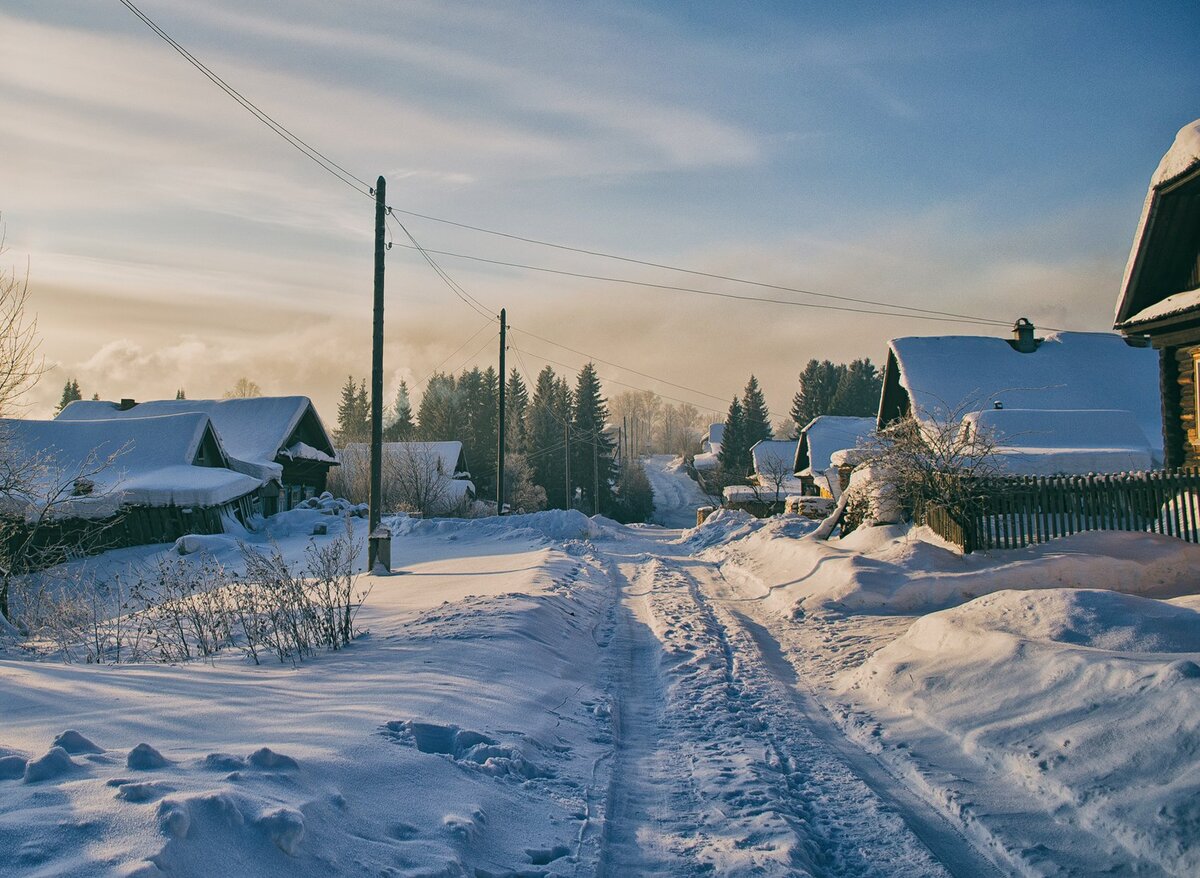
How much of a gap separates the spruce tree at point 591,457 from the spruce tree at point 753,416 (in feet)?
58.7

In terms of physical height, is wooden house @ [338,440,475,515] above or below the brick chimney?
below

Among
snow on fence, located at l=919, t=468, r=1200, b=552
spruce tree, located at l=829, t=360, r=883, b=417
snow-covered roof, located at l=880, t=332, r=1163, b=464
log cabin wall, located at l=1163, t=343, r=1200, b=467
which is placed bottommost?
snow on fence, located at l=919, t=468, r=1200, b=552

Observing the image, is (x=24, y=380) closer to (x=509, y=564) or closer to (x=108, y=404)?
(x=509, y=564)

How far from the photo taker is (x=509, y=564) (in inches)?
725

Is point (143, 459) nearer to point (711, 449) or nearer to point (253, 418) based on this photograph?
point (253, 418)

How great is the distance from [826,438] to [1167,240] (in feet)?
104

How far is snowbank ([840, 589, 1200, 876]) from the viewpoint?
4.24m

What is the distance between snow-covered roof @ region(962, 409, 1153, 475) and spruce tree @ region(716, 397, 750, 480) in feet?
180

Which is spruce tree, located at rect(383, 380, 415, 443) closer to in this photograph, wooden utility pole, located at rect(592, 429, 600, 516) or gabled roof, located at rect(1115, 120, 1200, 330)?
wooden utility pole, located at rect(592, 429, 600, 516)

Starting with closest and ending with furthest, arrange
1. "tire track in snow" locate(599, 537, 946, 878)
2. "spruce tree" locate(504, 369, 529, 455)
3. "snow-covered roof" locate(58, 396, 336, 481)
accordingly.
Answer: "tire track in snow" locate(599, 537, 946, 878), "snow-covered roof" locate(58, 396, 336, 481), "spruce tree" locate(504, 369, 529, 455)

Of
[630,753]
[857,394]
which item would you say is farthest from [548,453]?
[630,753]

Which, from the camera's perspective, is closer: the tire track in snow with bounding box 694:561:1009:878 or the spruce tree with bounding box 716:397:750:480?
the tire track in snow with bounding box 694:561:1009:878

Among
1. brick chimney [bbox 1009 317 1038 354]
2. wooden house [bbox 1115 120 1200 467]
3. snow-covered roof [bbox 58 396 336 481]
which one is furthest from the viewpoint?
snow-covered roof [bbox 58 396 336 481]

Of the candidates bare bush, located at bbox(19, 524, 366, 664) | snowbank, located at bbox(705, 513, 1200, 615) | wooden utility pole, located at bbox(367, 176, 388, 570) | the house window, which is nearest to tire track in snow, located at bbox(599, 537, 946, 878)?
bare bush, located at bbox(19, 524, 366, 664)
